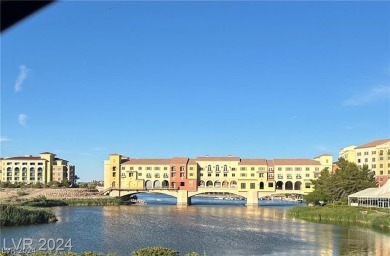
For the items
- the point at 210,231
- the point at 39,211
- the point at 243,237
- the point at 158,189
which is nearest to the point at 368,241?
the point at 243,237

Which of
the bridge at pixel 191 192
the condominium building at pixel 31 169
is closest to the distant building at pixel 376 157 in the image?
the bridge at pixel 191 192

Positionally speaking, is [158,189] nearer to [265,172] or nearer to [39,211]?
[265,172]

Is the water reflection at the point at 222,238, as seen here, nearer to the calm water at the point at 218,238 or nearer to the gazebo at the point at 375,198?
the calm water at the point at 218,238

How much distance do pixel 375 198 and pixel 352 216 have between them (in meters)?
6.61

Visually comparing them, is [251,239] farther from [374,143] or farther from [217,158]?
[374,143]

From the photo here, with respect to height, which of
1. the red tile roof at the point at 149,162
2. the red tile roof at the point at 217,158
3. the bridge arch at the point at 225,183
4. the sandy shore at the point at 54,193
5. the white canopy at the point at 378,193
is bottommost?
the sandy shore at the point at 54,193

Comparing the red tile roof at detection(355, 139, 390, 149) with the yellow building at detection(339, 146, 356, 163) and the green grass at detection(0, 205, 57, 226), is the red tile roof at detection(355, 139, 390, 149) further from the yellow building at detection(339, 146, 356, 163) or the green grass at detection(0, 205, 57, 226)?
the green grass at detection(0, 205, 57, 226)

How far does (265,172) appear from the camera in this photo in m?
85.3

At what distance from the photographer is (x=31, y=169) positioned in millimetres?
114000

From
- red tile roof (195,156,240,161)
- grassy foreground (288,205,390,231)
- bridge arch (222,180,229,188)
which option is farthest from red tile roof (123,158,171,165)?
grassy foreground (288,205,390,231)

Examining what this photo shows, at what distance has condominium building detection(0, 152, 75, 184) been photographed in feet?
373

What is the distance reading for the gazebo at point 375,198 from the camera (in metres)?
45.9

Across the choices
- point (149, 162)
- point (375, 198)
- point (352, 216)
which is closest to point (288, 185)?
point (149, 162)

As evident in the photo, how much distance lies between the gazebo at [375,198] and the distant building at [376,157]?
31272 millimetres
